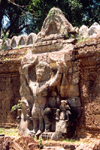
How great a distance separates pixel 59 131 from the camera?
8430 millimetres

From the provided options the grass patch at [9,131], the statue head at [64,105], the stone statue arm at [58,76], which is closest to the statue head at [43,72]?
the stone statue arm at [58,76]

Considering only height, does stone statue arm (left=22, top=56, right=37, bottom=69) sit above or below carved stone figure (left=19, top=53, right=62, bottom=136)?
above

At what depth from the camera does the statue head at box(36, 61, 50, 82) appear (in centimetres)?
916

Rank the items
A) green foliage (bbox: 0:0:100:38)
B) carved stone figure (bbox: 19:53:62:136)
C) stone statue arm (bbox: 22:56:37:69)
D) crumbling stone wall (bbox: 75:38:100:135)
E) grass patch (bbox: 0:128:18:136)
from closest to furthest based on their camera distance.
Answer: crumbling stone wall (bbox: 75:38:100:135)
carved stone figure (bbox: 19:53:62:136)
stone statue arm (bbox: 22:56:37:69)
grass patch (bbox: 0:128:18:136)
green foliage (bbox: 0:0:100:38)

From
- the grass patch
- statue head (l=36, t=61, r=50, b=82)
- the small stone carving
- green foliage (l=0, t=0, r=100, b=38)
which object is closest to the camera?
the small stone carving

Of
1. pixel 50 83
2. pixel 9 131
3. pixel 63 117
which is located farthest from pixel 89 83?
pixel 9 131

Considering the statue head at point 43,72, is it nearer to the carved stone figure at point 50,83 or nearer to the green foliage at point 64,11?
the carved stone figure at point 50,83

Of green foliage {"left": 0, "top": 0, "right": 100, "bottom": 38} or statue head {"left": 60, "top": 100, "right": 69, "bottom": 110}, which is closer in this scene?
statue head {"left": 60, "top": 100, "right": 69, "bottom": 110}

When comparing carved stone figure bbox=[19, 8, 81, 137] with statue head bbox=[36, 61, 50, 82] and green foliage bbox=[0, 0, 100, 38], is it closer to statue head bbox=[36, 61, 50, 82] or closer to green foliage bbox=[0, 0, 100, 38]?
statue head bbox=[36, 61, 50, 82]

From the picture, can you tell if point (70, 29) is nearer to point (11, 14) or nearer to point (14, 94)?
point (14, 94)

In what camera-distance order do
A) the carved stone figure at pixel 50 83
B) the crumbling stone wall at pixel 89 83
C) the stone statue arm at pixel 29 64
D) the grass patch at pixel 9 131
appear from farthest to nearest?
1. the grass patch at pixel 9 131
2. the stone statue arm at pixel 29 64
3. the carved stone figure at pixel 50 83
4. the crumbling stone wall at pixel 89 83

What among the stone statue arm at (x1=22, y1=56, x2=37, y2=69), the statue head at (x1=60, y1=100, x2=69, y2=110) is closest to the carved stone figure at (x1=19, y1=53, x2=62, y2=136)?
the stone statue arm at (x1=22, y1=56, x2=37, y2=69)

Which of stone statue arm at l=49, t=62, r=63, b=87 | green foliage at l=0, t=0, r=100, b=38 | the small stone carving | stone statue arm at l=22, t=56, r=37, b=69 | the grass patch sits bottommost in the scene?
the grass patch

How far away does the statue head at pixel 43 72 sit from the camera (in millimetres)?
9164
